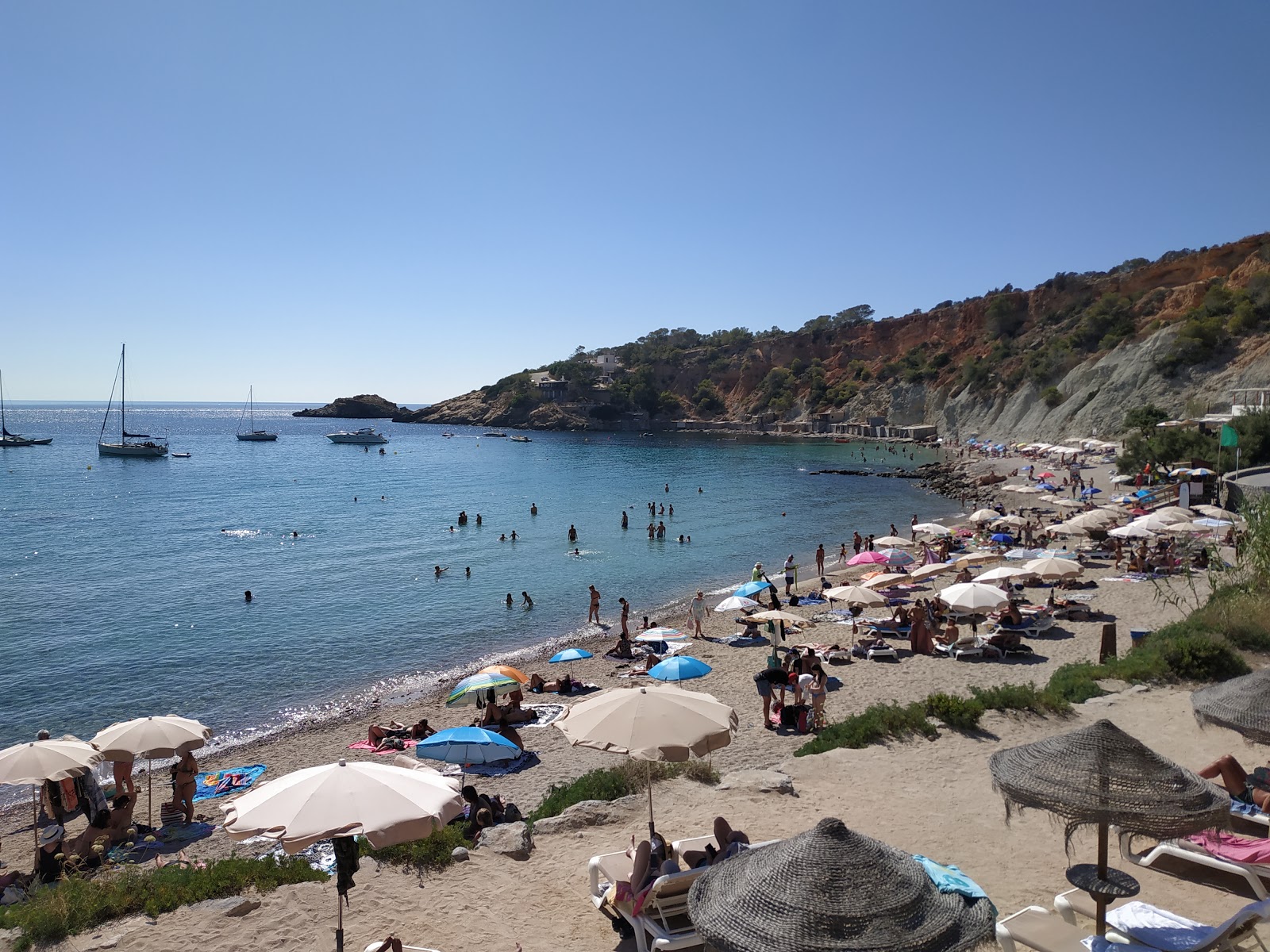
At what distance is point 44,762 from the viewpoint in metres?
9.45

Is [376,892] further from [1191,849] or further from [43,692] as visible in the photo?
[43,692]

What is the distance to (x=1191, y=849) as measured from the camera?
264 inches

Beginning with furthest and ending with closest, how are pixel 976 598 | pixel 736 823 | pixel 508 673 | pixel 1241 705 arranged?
1. pixel 976 598
2. pixel 508 673
3. pixel 736 823
4. pixel 1241 705

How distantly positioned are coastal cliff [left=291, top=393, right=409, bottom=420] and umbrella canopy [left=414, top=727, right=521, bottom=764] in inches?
6706

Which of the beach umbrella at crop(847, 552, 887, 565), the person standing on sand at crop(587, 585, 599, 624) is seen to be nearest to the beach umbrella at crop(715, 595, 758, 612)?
the beach umbrella at crop(847, 552, 887, 565)

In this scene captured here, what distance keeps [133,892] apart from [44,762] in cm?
300

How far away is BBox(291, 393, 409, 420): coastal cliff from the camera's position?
18012cm

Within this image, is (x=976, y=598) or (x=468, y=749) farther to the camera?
(x=976, y=598)

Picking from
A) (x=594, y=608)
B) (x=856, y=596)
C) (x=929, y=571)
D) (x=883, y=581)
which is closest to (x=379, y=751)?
(x=856, y=596)

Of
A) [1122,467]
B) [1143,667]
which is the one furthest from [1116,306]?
[1143,667]

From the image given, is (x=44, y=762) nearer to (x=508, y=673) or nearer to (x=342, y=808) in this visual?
(x=342, y=808)

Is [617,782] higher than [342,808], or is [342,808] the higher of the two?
[342,808]

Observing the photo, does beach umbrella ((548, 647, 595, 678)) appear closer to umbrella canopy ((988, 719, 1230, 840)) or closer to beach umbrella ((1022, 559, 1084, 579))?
beach umbrella ((1022, 559, 1084, 579))

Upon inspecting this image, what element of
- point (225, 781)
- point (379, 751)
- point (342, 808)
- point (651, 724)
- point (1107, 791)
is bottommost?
point (225, 781)
